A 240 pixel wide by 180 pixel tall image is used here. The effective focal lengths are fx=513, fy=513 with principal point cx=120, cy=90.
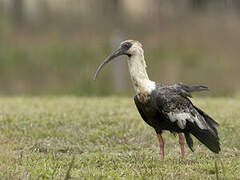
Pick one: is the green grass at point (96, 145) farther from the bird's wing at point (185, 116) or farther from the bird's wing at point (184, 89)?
the bird's wing at point (184, 89)

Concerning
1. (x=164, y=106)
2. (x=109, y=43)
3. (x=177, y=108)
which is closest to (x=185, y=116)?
(x=177, y=108)

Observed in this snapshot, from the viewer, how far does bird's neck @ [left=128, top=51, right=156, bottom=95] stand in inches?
219

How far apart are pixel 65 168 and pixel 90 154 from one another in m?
0.88

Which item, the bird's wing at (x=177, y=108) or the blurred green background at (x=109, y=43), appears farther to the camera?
the blurred green background at (x=109, y=43)

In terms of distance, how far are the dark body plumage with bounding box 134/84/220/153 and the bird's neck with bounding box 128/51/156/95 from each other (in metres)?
0.06

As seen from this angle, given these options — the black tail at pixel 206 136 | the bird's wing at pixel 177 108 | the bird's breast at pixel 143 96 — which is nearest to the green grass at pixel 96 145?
the black tail at pixel 206 136

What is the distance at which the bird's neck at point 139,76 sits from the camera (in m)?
5.56

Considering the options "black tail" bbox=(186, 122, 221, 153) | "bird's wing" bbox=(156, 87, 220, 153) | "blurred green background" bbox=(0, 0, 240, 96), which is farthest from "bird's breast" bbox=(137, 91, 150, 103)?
"blurred green background" bbox=(0, 0, 240, 96)

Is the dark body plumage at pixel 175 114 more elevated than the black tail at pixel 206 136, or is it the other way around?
the dark body plumage at pixel 175 114

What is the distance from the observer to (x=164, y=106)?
554 cm

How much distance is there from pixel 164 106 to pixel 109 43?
12.0 meters

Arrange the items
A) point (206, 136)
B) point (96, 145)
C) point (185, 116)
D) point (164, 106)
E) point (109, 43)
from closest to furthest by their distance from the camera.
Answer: point (164, 106) < point (185, 116) < point (206, 136) < point (96, 145) < point (109, 43)

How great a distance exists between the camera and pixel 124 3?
19.0 m

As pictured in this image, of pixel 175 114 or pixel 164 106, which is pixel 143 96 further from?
pixel 175 114
